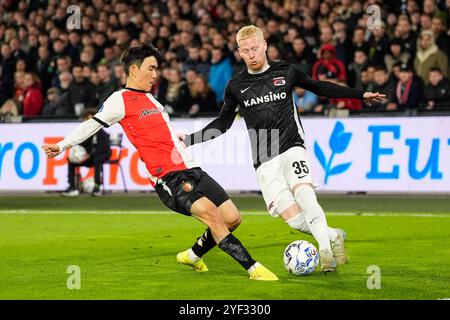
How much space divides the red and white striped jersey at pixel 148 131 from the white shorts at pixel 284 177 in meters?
0.80

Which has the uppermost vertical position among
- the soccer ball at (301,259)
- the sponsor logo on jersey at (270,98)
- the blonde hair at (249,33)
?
the blonde hair at (249,33)

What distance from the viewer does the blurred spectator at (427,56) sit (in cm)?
2045

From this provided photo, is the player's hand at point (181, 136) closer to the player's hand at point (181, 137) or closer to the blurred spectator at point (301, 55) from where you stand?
the player's hand at point (181, 137)

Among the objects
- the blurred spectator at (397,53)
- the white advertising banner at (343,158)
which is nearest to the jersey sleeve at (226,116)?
the white advertising banner at (343,158)

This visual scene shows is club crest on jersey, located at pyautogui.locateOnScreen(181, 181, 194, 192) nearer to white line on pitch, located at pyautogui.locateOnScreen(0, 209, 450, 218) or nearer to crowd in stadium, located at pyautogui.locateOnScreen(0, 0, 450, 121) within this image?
white line on pitch, located at pyautogui.locateOnScreen(0, 209, 450, 218)

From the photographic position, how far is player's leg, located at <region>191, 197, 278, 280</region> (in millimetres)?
9531

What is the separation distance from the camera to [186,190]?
9.77m

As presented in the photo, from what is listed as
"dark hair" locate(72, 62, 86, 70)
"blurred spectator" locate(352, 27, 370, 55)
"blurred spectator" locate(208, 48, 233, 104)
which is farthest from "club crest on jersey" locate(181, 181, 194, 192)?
"dark hair" locate(72, 62, 86, 70)

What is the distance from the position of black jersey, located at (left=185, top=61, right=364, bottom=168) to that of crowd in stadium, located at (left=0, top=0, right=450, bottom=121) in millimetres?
9447

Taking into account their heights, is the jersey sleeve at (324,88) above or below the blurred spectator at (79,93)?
above

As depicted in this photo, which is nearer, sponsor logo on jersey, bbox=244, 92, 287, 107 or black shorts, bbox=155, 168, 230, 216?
black shorts, bbox=155, 168, 230, 216
